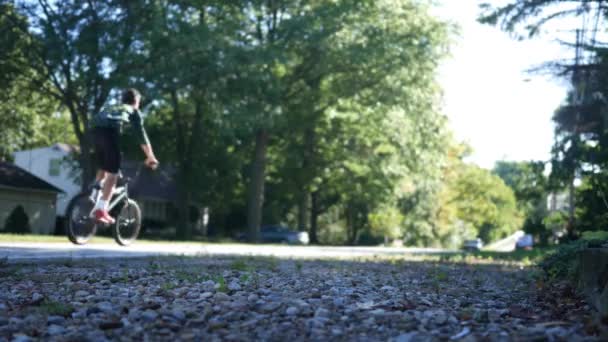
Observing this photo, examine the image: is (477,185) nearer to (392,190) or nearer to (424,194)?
(424,194)

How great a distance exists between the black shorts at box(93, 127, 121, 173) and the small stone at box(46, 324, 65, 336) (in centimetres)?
579

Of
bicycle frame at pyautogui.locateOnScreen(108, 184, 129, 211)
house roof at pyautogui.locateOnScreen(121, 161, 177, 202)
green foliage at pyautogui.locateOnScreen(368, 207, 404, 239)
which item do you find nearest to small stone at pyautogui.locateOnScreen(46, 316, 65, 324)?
bicycle frame at pyautogui.locateOnScreen(108, 184, 129, 211)

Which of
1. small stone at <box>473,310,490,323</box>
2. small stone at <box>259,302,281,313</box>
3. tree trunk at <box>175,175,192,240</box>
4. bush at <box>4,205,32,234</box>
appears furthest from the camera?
tree trunk at <box>175,175,192,240</box>

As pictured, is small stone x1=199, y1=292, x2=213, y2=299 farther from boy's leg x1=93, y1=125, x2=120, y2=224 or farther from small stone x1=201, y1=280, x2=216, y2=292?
A: boy's leg x1=93, y1=125, x2=120, y2=224

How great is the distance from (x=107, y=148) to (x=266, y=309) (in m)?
5.71

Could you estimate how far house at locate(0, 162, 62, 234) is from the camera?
3778cm

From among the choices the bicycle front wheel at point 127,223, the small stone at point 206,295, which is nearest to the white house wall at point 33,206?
the bicycle front wheel at point 127,223

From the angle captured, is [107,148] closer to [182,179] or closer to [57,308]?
[57,308]

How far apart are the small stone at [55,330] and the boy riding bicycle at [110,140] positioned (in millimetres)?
5723

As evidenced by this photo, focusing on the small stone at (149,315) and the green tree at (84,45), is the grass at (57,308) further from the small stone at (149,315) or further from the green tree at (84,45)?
the green tree at (84,45)

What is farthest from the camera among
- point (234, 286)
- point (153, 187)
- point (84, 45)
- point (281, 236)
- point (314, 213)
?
point (153, 187)

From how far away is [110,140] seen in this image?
1028 cm

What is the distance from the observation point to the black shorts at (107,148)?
33.6ft

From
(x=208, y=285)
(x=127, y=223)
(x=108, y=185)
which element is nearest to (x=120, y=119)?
(x=108, y=185)
